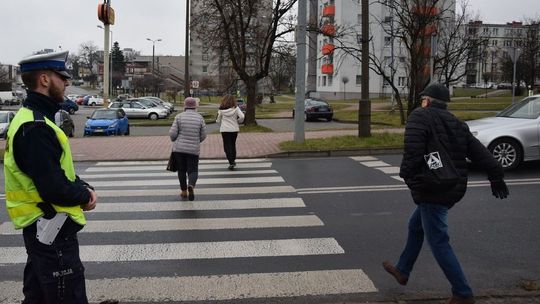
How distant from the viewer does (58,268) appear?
2920mm

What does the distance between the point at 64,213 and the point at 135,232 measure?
150 inches

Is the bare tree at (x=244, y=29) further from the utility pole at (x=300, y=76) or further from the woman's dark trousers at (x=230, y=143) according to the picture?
the woman's dark trousers at (x=230, y=143)

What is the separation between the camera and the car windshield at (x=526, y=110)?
1116cm

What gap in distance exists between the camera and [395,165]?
12.3m

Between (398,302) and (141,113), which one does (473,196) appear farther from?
(141,113)

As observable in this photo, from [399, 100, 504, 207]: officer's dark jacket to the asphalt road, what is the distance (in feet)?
3.14

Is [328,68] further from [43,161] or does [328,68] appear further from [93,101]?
[43,161]

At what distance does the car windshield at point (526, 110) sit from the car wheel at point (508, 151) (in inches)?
31.3

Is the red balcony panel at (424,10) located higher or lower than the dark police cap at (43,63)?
higher

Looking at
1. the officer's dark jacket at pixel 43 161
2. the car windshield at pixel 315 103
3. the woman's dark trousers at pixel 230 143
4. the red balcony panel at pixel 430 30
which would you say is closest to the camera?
the officer's dark jacket at pixel 43 161

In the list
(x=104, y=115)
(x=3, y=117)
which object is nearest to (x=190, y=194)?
(x=104, y=115)

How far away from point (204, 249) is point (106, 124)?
20.1 metres

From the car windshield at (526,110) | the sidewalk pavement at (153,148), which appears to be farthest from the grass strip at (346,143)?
the car windshield at (526,110)

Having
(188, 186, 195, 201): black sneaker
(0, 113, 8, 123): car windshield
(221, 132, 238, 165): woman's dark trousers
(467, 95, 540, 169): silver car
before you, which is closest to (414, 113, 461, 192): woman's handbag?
(188, 186, 195, 201): black sneaker
